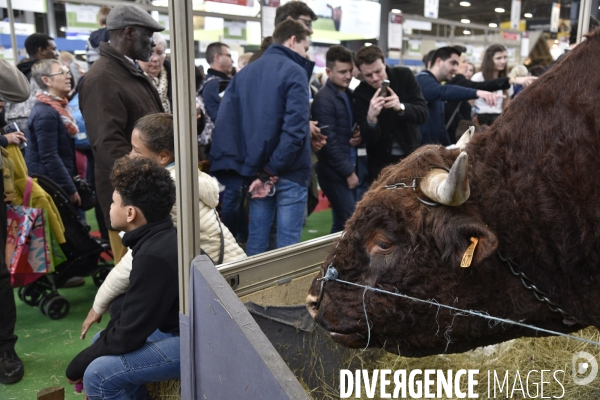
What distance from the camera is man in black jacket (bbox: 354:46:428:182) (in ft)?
16.0

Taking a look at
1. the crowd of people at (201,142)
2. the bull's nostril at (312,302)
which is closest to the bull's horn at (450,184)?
the bull's nostril at (312,302)

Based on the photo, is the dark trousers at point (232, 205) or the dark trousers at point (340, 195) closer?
the dark trousers at point (232, 205)

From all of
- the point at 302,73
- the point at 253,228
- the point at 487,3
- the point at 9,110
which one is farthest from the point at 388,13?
the point at 9,110

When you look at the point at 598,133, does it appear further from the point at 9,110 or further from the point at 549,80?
the point at 9,110

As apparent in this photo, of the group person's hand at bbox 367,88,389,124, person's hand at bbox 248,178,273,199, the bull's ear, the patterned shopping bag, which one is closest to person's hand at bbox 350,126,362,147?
person's hand at bbox 367,88,389,124

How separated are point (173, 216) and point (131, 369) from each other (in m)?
0.91

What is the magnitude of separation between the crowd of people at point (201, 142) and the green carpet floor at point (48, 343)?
0.15 metres

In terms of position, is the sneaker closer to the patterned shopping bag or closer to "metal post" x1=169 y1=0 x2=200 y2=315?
the patterned shopping bag

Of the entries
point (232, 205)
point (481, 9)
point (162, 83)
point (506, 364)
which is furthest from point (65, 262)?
point (481, 9)

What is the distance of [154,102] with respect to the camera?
12.9 ft

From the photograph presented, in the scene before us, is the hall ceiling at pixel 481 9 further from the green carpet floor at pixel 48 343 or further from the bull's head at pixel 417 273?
the bull's head at pixel 417 273

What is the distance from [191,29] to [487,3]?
23.6 feet

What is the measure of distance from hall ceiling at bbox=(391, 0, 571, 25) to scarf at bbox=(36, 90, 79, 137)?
11.9ft

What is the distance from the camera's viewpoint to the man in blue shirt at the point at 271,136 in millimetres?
4004
